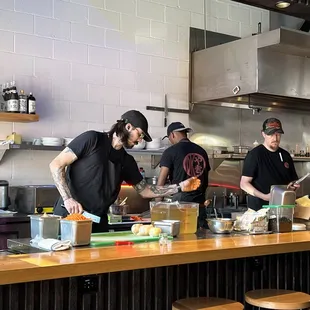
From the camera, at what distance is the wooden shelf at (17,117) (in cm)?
522

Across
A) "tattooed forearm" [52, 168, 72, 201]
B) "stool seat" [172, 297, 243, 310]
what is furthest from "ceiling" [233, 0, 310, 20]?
"stool seat" [172, 297, 243, 310]

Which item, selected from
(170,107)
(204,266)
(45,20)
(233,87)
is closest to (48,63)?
(45,20)

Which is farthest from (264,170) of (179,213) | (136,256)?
(136,256)

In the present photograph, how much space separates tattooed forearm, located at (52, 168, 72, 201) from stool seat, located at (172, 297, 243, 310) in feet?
3.84

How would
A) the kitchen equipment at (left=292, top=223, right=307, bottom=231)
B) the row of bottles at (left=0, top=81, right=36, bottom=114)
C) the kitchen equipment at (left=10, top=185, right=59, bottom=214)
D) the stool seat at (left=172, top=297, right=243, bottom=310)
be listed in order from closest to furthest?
the stool seat at (left=172, top=297, right=243, bottom=310)
the kitchen equipment at (left=292, top=223, right=307, bottom=231)
the kitchen equipment at (left=10, top=185, right=59, bottom=214)
the row of bottles at (left=0, top=81, right=36, bottom=114)

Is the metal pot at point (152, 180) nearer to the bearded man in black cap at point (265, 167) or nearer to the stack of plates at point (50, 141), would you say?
the stack of plates at point (50, 141)

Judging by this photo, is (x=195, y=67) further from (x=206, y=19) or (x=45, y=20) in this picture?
(x=45, y=20)

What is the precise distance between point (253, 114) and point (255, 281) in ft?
13.3

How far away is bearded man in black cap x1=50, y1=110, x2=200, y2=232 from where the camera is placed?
12.8ft

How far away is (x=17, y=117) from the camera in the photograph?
5.31m

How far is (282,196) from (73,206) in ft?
5.14

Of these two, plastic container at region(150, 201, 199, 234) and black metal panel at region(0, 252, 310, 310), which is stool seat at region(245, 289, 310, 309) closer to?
black metal panel at region(0, 252, 310, 310)

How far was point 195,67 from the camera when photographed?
22.4 ft

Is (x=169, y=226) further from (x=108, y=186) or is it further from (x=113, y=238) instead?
(x=108, y=186)
